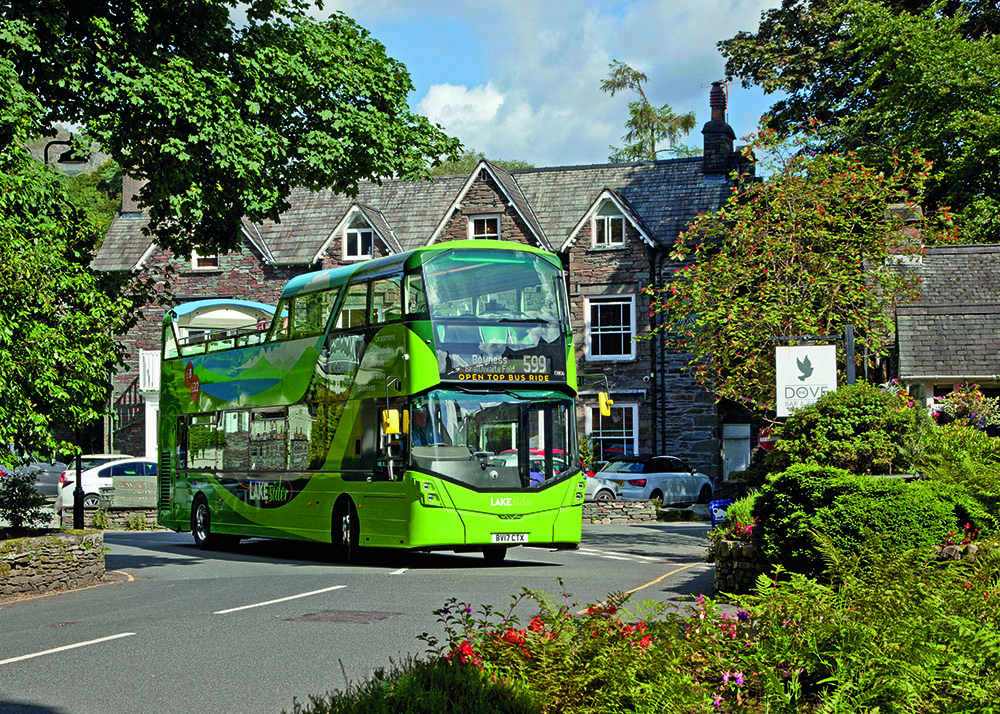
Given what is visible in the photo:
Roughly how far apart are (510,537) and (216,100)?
27.1ft

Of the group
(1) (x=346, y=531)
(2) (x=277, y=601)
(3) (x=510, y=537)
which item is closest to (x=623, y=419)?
(1) (x=346, y=531)

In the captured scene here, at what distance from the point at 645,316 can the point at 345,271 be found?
2419 cm

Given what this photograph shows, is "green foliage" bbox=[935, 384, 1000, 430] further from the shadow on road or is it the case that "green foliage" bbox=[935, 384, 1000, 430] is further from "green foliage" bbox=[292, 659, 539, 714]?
"green foliage" bbox=[292, 659, 539, 714]

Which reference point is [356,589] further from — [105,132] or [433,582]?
[105,132]

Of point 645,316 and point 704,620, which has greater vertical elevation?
point 645,316

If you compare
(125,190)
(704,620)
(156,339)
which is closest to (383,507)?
(704,620)

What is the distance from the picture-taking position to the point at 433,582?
17859mm

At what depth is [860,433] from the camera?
16188 mm

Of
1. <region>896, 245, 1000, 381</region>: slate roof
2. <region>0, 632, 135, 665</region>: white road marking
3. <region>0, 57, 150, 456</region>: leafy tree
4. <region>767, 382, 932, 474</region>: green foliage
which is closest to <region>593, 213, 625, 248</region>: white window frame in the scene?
<region>896, 245, 1000, 381</region>: slate roof

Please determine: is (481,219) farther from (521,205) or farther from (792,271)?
(792,271)

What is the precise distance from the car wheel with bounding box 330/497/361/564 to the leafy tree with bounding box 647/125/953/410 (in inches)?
325

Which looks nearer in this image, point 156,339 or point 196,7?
point 196,7

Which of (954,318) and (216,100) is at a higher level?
(216,100)

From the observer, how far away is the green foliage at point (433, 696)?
6559 millimetres
